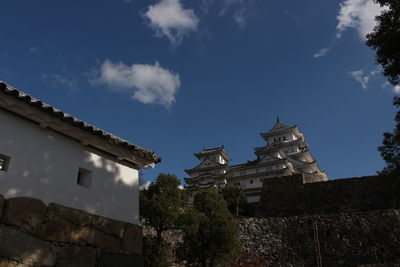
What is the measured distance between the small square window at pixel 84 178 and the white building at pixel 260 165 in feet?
111

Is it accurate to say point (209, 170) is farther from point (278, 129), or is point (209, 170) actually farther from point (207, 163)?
point (278, 129)

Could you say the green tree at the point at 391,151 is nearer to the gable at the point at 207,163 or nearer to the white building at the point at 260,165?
the white building at the point at 260,165

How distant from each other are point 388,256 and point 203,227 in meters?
6.85

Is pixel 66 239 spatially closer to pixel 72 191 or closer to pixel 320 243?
pixel 72 191

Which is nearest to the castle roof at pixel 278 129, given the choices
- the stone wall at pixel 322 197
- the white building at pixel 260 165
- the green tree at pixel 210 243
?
the white building at pixel 260 165

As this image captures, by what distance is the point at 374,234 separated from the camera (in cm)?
1251

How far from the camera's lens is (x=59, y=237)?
151 inches

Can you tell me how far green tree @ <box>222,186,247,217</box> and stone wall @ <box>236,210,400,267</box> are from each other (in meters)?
12.1

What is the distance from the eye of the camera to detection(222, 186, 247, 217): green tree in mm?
26953

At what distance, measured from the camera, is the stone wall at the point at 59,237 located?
3.43 metres

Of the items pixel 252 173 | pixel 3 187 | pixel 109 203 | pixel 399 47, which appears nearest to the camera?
pixel 3 187

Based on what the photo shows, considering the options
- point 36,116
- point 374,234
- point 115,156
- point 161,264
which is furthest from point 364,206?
point 36,116

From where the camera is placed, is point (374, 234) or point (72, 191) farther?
point (374, 234)

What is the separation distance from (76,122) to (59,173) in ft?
2.33
